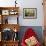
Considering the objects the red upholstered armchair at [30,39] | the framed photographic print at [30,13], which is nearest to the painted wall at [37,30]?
the red upholstered armchair at [30,39]

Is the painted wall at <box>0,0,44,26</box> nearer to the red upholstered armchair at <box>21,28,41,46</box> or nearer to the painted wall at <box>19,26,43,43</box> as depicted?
the painted wall at <box>19,26,43,43</box>

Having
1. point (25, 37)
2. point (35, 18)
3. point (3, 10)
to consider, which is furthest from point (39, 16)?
point (3, 10)

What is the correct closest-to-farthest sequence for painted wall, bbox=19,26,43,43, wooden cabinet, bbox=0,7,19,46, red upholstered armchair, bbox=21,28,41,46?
red upholstered armchair, bbox=21,28,41,46 < wooden cabinet, bbox=0,7,19,46 < painted wall, bbox=19,26,43,43

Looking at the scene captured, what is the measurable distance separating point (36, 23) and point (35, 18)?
0.20 meters

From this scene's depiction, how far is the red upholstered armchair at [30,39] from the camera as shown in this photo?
547cm

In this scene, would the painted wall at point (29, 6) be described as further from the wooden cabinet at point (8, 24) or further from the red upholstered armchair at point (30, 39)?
the red upholstered armchair at point (30, 39)

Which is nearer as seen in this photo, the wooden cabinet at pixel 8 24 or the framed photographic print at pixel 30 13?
the wooden cabinet at pixel 8 24

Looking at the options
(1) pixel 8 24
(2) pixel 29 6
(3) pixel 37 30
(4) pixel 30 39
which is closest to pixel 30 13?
(2) pixel 29 6

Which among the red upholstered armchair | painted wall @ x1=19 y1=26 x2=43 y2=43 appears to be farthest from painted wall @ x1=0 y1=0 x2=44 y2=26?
the red upholstered armchair

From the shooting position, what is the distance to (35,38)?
5672 millimetres

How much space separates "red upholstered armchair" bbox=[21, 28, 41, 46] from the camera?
5.47 m

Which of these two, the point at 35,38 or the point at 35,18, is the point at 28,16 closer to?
the point at 35,18

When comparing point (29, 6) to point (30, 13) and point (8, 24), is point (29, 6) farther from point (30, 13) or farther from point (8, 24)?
point (8, 24)

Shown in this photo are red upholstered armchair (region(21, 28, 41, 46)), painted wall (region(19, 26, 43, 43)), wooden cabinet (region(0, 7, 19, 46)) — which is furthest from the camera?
painted wall (region(19, 26, 43, 43))
